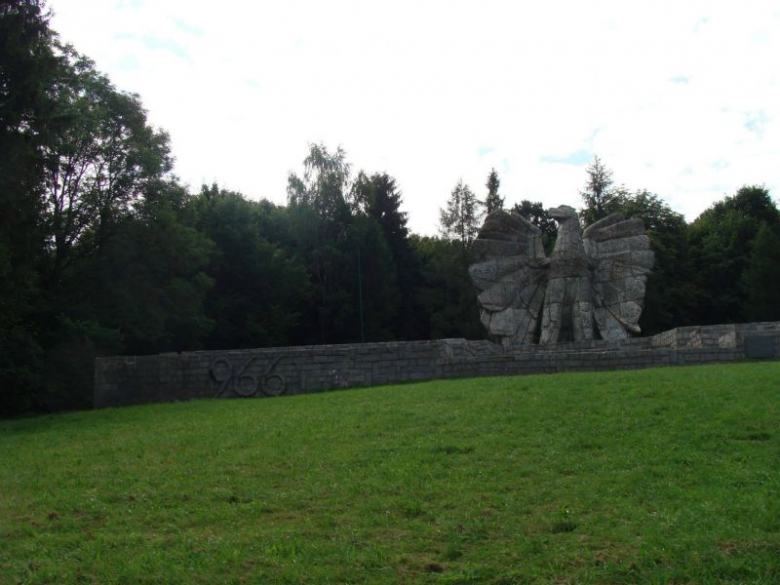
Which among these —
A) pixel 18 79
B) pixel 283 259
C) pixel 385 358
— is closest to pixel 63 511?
pixel 385 358

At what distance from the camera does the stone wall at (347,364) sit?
18.4 meters

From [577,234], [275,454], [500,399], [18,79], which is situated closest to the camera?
[275,454]

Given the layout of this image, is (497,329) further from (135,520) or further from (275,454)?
(135,520)

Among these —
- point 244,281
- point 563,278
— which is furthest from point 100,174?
point 563,278

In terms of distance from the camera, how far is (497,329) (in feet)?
79.5

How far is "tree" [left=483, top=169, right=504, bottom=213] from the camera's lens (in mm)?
53219

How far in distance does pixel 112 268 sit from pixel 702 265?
31.4 meters

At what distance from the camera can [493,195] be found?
53625 mm

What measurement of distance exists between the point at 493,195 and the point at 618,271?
3053 cm

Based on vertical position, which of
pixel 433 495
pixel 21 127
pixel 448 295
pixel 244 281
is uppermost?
pixel 21 127

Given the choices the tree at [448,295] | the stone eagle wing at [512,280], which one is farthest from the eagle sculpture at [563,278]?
the tree at [448,295]

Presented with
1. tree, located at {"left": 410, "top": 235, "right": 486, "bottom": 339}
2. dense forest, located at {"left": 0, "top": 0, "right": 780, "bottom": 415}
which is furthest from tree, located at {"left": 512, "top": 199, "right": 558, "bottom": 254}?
tree, located at {"left": 410, "top": 235, "right": 486, "bottom": 339}

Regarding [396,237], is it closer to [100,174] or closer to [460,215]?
[460,215]

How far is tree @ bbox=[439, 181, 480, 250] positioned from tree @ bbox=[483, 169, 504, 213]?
89cm
